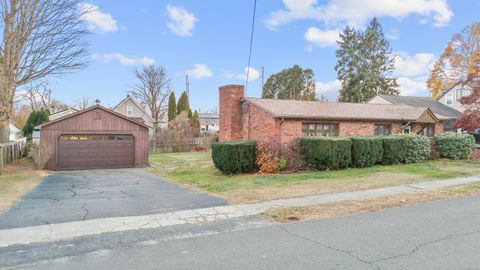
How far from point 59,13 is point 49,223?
1926cm

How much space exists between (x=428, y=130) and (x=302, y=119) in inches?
438

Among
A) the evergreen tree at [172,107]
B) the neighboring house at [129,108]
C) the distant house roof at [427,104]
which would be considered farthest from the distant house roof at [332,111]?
the neighboring house at [129,108]

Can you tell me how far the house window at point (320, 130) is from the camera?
18625 millimetres

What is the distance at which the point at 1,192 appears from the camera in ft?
35.8

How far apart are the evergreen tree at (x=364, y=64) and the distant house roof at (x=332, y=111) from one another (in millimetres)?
30585

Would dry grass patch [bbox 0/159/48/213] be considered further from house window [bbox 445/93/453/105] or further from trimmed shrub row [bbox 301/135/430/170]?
house window [bbox 445/93/453/105]

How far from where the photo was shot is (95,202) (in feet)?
30.1

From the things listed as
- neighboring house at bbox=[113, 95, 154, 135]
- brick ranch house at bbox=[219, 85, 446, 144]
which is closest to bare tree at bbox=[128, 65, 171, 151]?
neighboring house at bbox=[113, 95, 154, 135]

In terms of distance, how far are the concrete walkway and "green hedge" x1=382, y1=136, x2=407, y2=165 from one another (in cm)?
659

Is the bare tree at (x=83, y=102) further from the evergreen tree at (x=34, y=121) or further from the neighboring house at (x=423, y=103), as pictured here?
the neighboring house at (x=423, y=103)

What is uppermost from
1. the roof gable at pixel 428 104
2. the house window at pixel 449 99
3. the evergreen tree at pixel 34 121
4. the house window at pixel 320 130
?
the house window at pixel 449 99

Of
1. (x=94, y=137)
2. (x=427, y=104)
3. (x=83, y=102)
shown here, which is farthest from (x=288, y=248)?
(x=83, y=102)

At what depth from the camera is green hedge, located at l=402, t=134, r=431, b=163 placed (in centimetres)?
1667

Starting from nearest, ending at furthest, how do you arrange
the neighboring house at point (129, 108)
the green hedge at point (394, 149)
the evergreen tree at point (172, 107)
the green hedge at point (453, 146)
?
the green hedge at point (394, 149), the green hedge at point (453, 146), the evergreen tree at point (172, 107), the neighboring house at point (129, 108)
